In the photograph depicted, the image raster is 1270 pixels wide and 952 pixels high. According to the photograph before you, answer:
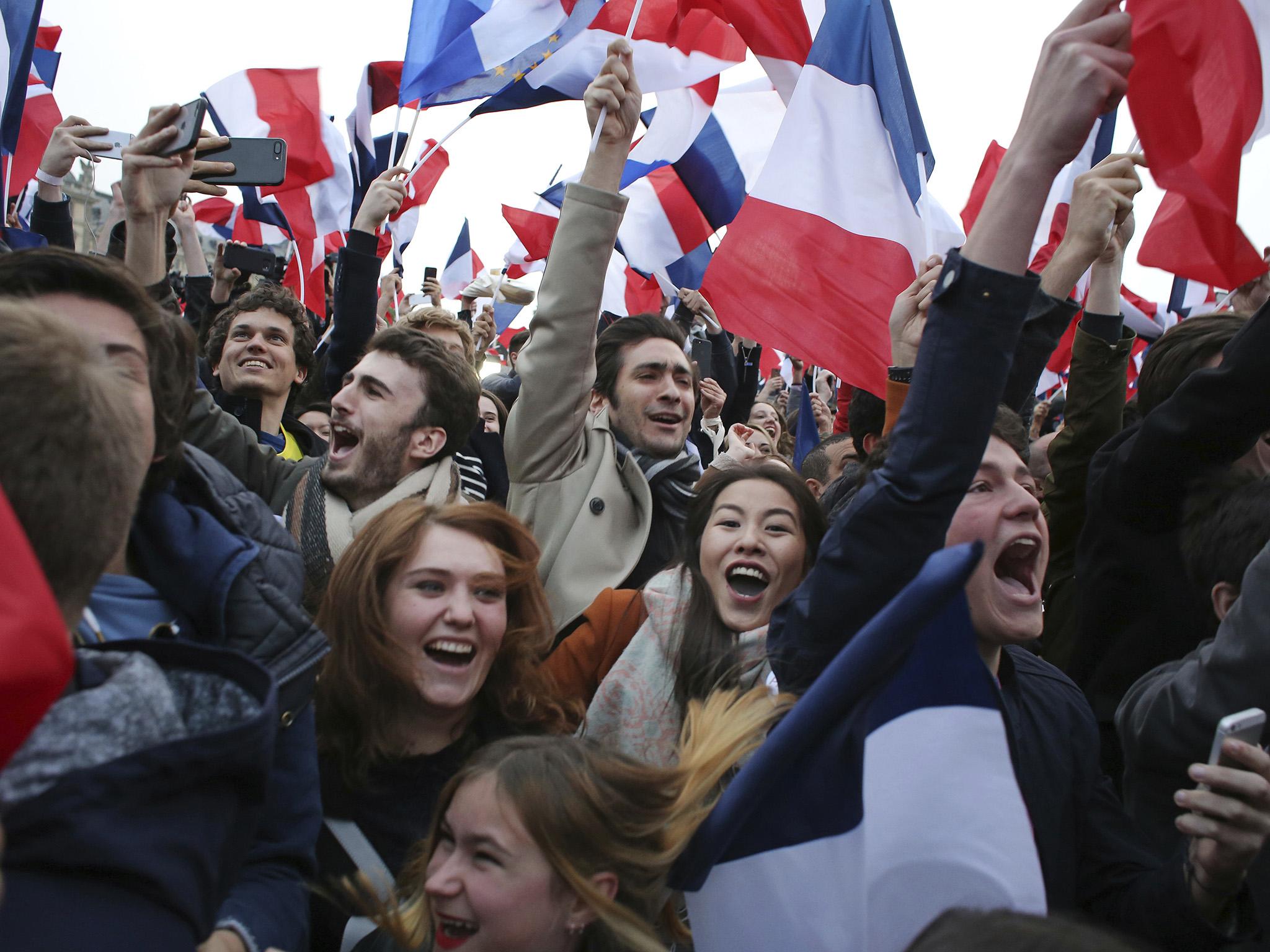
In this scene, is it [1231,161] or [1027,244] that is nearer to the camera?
[1027,244]

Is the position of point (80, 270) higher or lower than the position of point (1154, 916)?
higher

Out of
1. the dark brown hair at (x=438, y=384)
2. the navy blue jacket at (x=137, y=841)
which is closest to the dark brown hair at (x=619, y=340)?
the dark brown hair at (x=438, y=384)

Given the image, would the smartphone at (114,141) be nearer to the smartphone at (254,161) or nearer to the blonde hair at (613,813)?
the smartphone at (254,161)

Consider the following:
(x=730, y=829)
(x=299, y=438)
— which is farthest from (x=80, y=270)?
(x=299, y=438)

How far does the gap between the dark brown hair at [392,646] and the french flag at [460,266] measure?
273 inches

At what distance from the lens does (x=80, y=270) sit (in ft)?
5.14

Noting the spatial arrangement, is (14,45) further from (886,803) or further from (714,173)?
(886,803)

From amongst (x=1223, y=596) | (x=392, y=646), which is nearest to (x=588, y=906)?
(x=392, y=646)

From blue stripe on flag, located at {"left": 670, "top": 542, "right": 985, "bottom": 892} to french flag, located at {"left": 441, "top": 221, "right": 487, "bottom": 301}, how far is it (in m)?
8.09

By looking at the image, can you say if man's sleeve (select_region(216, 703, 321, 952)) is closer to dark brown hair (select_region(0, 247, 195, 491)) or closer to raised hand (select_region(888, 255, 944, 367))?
dark brown hair (select_region(0, 247, 195, 491))

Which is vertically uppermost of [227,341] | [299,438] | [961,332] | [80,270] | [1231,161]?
[1231,161]

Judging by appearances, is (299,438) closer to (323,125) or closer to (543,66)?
(543,66)

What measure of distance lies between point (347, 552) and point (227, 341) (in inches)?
80.2

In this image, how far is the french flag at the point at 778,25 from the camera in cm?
360
